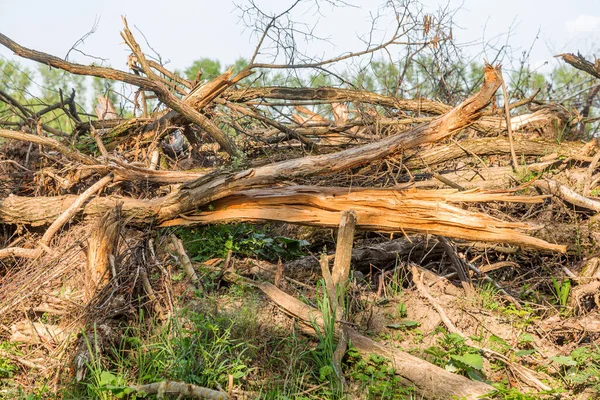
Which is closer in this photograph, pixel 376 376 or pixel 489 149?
pixel 376 376

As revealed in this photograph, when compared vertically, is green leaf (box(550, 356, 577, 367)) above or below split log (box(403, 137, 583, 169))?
below

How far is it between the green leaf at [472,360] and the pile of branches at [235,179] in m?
0.11

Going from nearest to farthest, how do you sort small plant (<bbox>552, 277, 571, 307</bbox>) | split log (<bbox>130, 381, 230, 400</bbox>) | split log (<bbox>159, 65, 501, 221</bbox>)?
split log (<bbox>130, 381, 230, 400</bbox>)
split log (<bbox>159, 65, 501, 221</bbox>)
small plant (<bbox>552, 277, 571, 307</bbox>)

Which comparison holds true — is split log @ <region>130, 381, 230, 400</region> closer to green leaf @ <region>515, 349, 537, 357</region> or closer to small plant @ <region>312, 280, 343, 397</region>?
small plant @ <region>312, 280, 343, 397</region>

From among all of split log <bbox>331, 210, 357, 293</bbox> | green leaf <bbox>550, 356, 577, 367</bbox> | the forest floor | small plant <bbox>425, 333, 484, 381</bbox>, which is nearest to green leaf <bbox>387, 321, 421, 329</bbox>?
the forest floor

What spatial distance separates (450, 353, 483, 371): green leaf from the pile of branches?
11cm

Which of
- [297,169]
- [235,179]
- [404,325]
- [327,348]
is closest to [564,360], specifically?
[404,325]

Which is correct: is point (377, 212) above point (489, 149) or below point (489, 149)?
below

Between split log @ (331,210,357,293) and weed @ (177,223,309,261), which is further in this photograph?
weed @ (177,223,309,261)

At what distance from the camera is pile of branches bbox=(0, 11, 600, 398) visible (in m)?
4.23

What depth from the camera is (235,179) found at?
4691 millimetres

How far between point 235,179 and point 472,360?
2154 millimetres

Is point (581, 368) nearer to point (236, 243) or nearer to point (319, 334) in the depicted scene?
point (319, 334)

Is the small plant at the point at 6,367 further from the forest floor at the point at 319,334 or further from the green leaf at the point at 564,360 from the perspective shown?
the green leaf at the point at 564,360
